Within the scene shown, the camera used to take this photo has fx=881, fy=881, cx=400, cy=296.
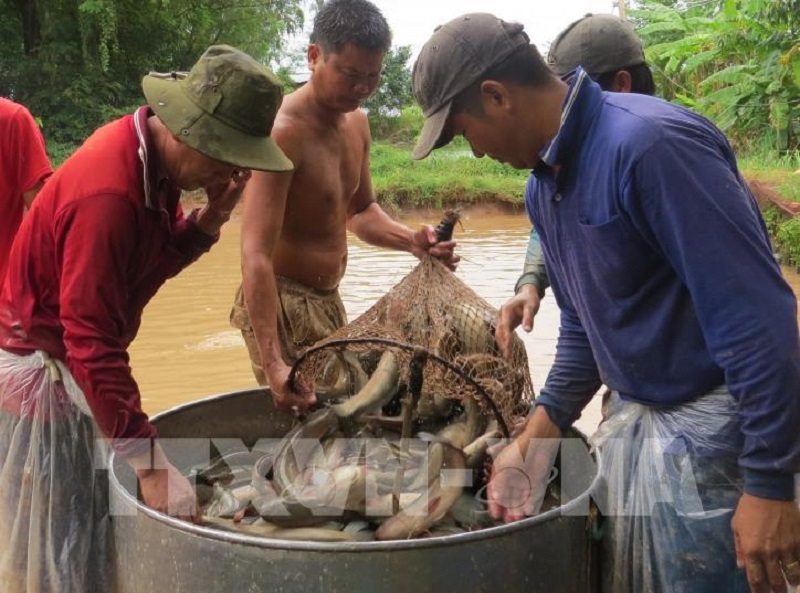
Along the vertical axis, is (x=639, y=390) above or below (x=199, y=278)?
above

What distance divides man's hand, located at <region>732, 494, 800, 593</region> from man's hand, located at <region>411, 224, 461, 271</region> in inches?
59.5

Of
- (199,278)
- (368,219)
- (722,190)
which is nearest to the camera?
(722,190)

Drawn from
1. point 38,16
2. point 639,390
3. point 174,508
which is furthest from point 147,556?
point 38,16

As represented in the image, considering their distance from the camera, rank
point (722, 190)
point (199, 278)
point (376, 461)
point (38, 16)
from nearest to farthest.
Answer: point (722, 190) < point (376, 461) < point (199, 278) < point (38, 16)

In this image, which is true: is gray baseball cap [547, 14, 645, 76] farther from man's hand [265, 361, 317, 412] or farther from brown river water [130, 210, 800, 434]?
brown river water [130, 210, 800, 434]

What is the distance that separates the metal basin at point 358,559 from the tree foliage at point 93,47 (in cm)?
1719

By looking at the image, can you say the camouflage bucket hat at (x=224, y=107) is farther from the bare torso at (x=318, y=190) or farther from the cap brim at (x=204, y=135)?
the bare torso at (x=318, y=190)

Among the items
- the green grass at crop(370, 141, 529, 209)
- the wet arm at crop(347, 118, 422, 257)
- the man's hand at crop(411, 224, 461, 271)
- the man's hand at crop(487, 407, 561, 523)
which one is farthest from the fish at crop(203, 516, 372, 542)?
the green grass at crop(370, 141, 529, 209)

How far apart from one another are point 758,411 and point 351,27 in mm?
2131

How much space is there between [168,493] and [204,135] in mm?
927

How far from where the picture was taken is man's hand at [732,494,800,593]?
5.72ft

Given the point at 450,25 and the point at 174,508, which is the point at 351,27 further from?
the point at 174,508

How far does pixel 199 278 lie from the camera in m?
10.8

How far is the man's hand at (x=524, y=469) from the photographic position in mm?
2359
